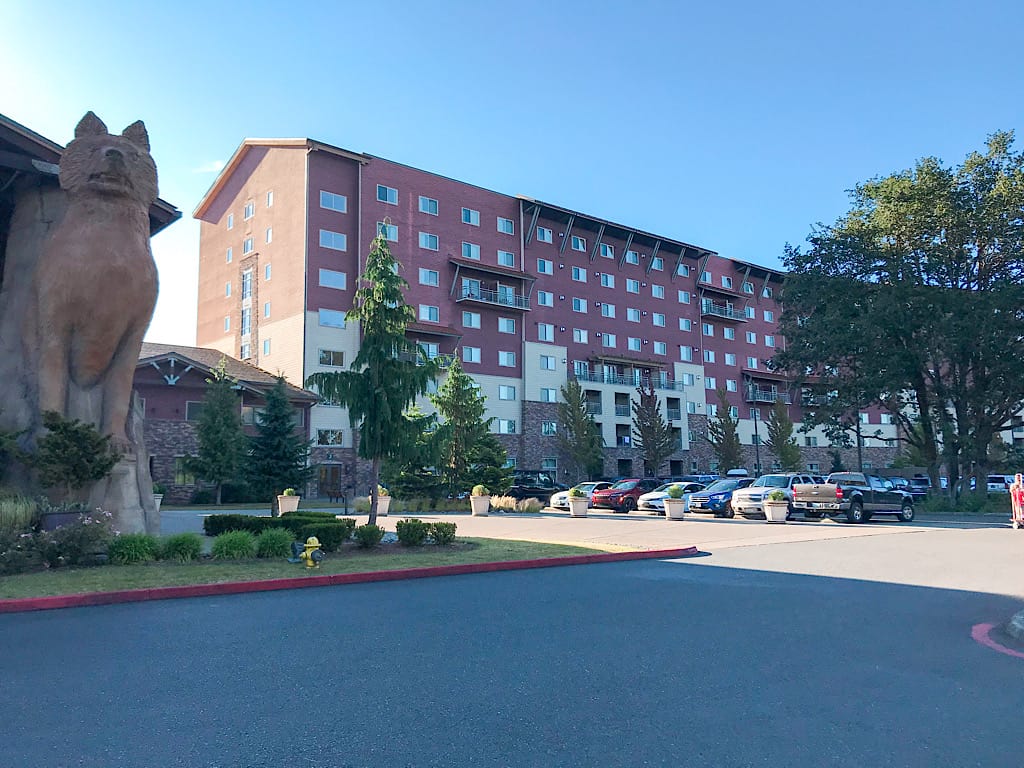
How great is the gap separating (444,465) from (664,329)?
37435 mm

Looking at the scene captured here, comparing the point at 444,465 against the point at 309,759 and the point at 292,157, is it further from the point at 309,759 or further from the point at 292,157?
the point at 309,759

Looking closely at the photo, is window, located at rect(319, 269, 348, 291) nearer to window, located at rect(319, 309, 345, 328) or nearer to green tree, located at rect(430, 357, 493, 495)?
window, located at rect(319, 309, 345, 328)

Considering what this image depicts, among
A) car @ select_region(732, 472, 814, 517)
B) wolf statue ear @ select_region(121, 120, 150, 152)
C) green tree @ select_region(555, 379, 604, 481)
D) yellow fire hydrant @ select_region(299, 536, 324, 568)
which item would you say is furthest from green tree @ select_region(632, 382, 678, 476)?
yellow fire hydrant @ select_region(299, 536, 324, 568)

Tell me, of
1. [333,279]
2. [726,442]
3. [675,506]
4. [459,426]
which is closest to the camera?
[675,506]

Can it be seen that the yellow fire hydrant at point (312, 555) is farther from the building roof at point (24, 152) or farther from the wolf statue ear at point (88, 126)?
the building roof at point (24, 152)

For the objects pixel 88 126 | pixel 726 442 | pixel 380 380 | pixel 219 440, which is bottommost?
pixel 219 440

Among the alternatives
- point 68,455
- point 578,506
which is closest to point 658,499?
point 578,506

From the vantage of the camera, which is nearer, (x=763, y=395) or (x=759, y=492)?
(x=759, y=492)

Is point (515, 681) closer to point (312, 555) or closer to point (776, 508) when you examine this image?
point (312, 555)

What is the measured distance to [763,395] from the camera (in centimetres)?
7544

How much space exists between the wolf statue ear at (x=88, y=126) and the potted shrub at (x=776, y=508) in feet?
71.9

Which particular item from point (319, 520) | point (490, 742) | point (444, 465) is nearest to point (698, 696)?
point (490, 742)

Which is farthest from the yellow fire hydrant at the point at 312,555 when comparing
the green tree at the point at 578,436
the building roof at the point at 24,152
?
the green tree at the point at 578,436

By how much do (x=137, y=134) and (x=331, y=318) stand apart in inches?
1354
